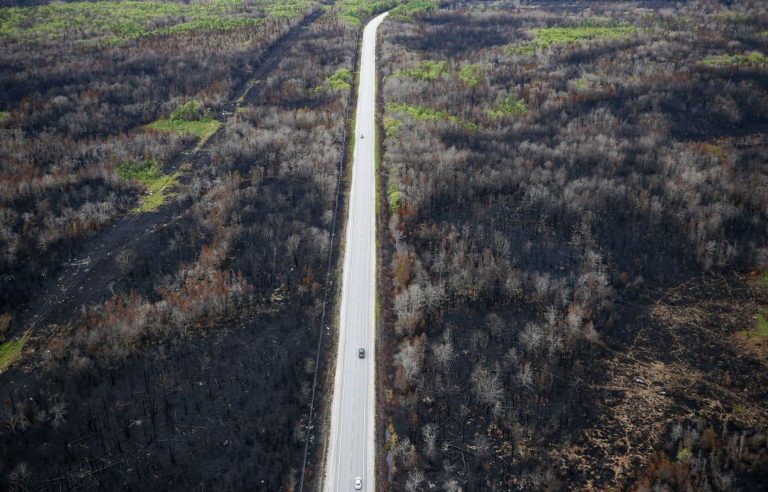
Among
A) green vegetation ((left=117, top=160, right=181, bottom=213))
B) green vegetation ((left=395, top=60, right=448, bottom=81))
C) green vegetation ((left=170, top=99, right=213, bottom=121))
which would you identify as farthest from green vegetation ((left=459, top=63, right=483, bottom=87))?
green vegetation ((left=117, top=160, right=181, bottom=213))

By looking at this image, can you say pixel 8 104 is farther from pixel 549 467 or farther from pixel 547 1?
pixel 547 1

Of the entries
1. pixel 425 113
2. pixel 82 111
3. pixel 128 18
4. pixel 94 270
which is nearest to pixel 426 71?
pixel 425 113

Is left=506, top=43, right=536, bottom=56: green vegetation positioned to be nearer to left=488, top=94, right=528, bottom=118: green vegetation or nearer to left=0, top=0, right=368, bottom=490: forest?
left=488, top=94, right=528, bottom=118: green vegetation

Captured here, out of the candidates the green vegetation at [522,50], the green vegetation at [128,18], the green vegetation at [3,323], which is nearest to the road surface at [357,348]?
the green vegetation at [3,323]

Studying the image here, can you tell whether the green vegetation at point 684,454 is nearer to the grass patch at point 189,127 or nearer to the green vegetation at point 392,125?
the green vegetation at point 392,125

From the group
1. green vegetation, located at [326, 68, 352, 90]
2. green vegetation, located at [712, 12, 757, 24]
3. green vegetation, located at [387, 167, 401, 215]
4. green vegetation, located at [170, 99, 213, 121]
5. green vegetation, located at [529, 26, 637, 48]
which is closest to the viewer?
green vegetation, located at [387, 167, 401, 215]

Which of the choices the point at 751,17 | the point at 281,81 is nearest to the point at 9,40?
the point at 281,81

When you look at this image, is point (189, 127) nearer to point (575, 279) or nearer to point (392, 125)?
point (392, 125)
